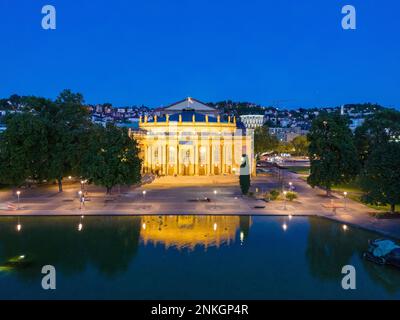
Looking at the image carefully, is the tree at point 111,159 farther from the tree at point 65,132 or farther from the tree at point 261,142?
the tree at point 261,142

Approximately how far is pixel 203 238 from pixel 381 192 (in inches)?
713

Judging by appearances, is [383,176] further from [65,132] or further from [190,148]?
[190,148]

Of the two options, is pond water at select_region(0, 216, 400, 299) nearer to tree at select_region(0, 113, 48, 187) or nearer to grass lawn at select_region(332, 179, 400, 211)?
grass lawn at select_region(332, 179, 400, 211)

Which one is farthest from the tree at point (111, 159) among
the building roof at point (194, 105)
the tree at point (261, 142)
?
the tree at point (261, 142)

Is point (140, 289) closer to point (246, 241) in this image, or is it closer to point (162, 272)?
point (162, 272)

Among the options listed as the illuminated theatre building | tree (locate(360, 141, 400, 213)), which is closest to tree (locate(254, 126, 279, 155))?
the illuminated theatre building

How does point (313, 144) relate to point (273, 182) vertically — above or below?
above

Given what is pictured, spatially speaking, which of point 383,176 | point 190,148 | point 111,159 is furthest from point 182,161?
point 383,176

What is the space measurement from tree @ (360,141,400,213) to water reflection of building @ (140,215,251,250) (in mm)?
11977

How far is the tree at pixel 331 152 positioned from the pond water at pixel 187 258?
45.2 feet

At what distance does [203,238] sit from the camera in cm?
3341

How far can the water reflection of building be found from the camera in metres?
32.5

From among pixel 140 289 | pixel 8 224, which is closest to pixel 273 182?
pixel 8 224

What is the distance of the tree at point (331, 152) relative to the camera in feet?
172
